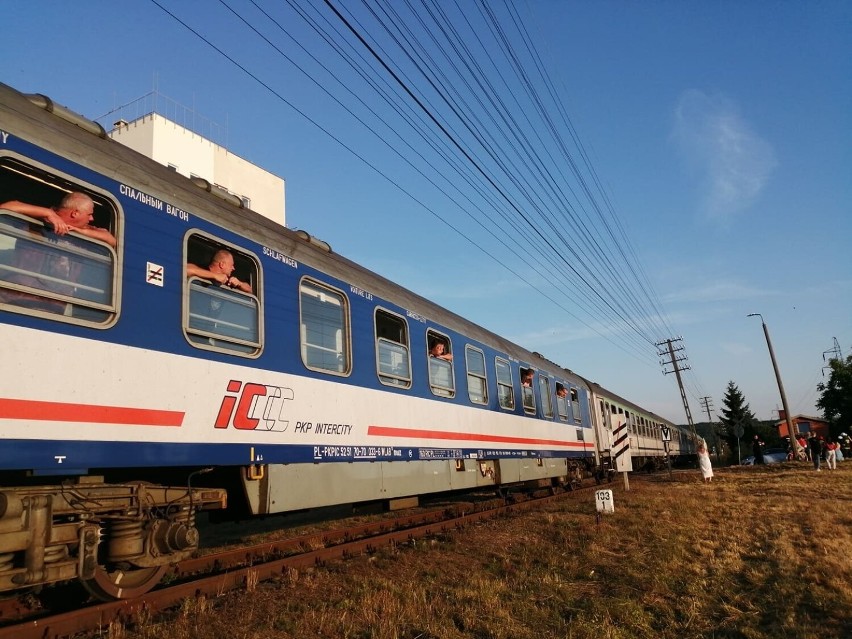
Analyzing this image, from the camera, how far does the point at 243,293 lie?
6.17 m

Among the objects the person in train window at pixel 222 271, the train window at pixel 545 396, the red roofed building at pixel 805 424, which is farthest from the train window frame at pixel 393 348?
the red roofed building at pixel 805 424

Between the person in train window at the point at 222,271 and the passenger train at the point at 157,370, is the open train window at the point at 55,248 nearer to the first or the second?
the passenger train at the point at 157,370

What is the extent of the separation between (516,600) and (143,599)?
322 centimetres

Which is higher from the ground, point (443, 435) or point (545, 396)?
point (545, 396)

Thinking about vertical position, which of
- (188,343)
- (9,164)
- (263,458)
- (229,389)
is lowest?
(263,458)

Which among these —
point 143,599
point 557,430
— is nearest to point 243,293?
point 143,599

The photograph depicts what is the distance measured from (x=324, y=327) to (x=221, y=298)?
1730 mm

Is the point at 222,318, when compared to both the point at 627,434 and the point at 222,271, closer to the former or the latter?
the point at 222,271

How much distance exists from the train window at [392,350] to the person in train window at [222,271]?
267 cm

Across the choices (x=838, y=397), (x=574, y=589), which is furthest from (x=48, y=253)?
(x=838, y=397)

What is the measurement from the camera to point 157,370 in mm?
5020

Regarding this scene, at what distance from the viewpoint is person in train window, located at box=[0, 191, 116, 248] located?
4.31 metres

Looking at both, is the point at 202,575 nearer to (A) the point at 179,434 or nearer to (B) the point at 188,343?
(A) the point at 179,434

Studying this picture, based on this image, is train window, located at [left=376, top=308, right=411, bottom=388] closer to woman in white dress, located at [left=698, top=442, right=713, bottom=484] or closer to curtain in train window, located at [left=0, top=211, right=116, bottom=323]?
curtain in train window, located at [left=0, top=211, right=116, bottom=323]
